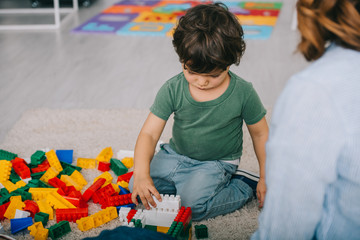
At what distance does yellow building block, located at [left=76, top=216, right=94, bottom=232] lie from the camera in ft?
3.39

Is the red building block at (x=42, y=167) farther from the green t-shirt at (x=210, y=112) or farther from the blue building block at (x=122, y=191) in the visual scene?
the green t-shirt at (x=210, y=112)

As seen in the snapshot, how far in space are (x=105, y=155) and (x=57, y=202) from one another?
28 cm

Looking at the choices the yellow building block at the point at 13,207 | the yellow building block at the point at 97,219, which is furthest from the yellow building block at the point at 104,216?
the yellow building block at the point at 13,207

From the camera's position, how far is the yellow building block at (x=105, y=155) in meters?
1.35

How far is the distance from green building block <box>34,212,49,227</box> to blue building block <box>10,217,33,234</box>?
15 millimetres

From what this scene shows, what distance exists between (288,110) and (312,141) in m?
0.05

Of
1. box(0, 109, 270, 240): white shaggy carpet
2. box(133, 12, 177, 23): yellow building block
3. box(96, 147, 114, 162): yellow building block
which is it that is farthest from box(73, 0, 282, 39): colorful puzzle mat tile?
box(96, 147, 114, 162): yellow building block

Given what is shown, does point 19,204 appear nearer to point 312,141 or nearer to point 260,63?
point 312,141

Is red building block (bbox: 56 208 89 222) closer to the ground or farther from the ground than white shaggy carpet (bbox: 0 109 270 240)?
farther from the ground

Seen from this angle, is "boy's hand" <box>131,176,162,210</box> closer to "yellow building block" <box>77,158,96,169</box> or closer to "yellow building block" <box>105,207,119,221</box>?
"yellow building block" <box>105,207,119,221</box>

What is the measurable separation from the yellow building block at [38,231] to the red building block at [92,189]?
0.15 metres

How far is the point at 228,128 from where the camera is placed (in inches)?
43.3

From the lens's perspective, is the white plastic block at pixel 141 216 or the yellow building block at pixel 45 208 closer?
the white plastic block at pixel 141 216

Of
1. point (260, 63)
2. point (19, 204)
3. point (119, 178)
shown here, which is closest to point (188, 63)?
point (119, 178)
